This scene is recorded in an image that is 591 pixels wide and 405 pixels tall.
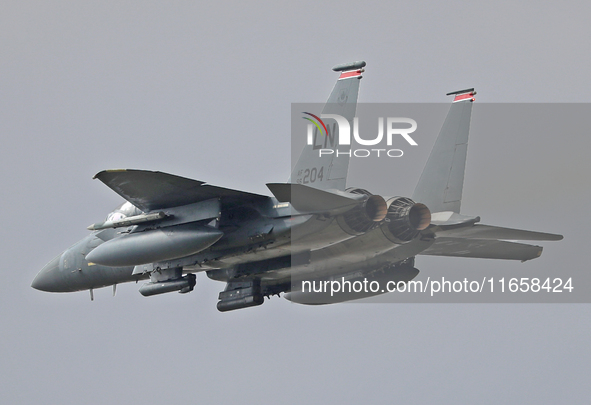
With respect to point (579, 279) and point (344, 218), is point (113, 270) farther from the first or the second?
point (579, 279)

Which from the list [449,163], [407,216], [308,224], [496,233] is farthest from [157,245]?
[496,233]

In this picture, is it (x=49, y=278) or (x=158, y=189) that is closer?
(x=158, y=189)

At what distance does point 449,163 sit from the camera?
20344 mm

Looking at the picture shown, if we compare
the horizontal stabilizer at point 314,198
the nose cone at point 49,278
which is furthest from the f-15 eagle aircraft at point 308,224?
the nose cone at point 49,278

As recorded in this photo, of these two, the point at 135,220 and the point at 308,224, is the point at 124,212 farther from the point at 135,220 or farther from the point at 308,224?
the point at 308,224

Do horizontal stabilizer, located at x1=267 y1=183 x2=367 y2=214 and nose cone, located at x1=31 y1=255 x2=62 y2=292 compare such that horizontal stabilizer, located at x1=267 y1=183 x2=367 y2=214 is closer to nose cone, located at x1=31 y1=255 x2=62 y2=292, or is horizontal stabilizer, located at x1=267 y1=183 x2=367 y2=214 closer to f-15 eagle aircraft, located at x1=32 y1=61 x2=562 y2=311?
Result: f-15 eagle aircraft, located at x1=32 y1=61 x2=562 y2=311

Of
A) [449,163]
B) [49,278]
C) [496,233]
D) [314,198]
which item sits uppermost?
[449,163]

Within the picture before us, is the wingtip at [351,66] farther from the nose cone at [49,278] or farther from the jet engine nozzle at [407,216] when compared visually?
the nose cone at [49,278]

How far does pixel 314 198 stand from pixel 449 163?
4.22 meters

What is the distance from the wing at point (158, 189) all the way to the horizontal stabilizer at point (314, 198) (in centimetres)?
158

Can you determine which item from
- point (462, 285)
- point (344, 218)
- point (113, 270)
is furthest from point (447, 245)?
point (113, 270)

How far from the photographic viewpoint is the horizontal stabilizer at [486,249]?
70.7 ft

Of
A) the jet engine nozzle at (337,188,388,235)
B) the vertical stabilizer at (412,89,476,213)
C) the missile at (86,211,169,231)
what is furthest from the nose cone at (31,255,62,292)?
the vertical stabilizer at (412,89,476,213)

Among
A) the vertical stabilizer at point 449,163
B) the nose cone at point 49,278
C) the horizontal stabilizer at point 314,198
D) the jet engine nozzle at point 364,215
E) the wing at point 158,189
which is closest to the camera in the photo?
the horizontal stabilizer at point 314,198
